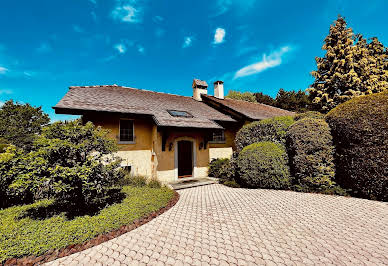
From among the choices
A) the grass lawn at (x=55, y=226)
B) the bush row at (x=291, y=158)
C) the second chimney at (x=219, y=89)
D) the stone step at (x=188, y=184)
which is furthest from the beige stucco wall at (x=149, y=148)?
the second chimney at (x=219, y=89)

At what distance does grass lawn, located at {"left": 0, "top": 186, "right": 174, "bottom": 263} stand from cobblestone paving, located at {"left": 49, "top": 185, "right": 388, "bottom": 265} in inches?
20.0

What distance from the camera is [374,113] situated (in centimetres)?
565

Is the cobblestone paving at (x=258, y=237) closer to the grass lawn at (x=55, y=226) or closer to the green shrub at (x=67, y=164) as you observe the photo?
the grass lawn at (x=55, y=226)

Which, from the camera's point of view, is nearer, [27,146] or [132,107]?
[27,146]

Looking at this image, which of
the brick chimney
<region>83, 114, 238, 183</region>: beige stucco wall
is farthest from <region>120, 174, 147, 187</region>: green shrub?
the brick chimney

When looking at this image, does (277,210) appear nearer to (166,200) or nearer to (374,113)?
(166,200)

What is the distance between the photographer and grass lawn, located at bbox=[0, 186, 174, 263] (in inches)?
127

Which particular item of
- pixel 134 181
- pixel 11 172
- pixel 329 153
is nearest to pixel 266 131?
pixel 329 153

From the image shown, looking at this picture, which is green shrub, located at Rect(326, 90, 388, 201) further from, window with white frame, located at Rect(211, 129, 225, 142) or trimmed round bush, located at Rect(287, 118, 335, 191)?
window with white frame, located at Rect(211, 129, 225, 142)

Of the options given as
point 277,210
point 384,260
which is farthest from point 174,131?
point 384,260

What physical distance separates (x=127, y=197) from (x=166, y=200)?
61.1 inches

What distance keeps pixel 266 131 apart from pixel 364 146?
3858 mm

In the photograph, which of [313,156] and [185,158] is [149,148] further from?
[313,156]

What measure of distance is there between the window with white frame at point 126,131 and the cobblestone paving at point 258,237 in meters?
5.12
